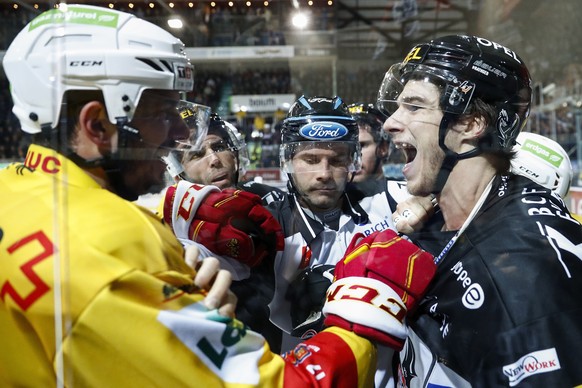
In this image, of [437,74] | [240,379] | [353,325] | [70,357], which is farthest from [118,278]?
[437,74]

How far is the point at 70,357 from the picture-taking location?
82 cm

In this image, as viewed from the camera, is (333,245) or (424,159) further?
(333,245)

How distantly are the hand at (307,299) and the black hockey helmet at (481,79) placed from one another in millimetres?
426

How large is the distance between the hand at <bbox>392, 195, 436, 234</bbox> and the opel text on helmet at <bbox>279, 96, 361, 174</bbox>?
25 cm

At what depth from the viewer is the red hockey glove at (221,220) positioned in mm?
1194

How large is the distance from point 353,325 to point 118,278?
43 centimetres

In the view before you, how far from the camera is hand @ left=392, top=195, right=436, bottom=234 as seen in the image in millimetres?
1477

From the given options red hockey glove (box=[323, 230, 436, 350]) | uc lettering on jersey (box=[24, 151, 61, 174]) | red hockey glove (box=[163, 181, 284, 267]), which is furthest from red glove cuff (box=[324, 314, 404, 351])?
uc lettering on jersey (box=[24, 151, 61, 174])

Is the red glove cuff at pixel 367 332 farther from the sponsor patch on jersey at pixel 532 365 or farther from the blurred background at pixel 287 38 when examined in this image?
the blurred background at pixel 287 38

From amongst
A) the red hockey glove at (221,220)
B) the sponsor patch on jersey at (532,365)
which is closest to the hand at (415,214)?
the red hockey glove at (221,220)

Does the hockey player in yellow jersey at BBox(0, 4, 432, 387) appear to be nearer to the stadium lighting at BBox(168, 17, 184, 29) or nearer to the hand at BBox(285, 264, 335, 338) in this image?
the stadium lighting at BBox(168, 17, 184, 29)

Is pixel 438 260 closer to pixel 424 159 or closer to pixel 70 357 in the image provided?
pixel 424 159

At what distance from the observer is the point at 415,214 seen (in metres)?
1.52

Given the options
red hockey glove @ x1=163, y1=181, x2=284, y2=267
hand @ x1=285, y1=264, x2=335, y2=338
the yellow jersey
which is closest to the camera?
the yellow jersey
